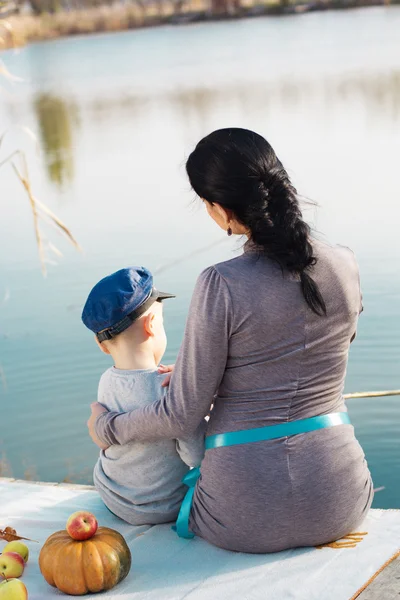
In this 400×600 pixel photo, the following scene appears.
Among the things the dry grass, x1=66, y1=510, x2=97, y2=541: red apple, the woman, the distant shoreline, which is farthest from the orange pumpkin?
the dry grass

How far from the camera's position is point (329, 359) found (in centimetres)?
212

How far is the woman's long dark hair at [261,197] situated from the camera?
2041 mm

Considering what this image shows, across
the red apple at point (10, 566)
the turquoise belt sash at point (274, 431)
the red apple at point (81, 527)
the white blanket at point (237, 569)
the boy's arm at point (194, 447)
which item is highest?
the turquoise belt sash at point (274, 431)

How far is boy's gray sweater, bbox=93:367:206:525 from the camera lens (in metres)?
2.36

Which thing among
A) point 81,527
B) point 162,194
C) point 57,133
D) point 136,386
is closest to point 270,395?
point 136,386

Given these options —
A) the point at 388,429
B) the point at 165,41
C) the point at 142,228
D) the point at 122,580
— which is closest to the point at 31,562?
the point at 122,580

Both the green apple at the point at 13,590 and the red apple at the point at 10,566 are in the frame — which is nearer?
the green apple at the point at 13,590

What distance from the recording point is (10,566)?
218 centimetres

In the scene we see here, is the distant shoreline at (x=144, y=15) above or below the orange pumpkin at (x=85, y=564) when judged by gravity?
below

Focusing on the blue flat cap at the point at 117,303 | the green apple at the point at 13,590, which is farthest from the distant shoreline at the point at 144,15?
the green apple at the point at 13,590

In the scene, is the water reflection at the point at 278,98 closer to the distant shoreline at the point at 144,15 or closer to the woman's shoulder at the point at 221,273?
the woman's shoulder at the point at 221,273

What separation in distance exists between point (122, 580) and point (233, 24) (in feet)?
80.7

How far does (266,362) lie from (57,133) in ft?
32.6

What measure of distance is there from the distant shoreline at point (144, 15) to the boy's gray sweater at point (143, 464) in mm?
22004
